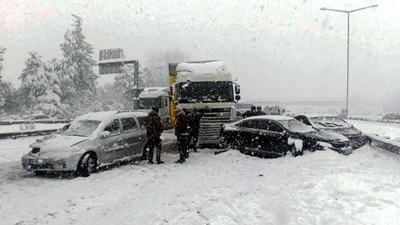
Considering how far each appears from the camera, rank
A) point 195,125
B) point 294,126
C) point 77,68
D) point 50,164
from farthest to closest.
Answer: point 77,68 < point 195,125 < point 294,126 < point 50,164

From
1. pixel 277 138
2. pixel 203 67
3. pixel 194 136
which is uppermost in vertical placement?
pixel 203 67

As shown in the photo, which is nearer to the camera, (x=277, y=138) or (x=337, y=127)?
(x=277, y=138)

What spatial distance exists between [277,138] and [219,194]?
4970 mm

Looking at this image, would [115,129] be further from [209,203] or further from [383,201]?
[383,201]

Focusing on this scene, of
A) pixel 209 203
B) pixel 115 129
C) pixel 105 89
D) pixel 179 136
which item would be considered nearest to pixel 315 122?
pixel 179 136

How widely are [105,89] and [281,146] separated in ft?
323

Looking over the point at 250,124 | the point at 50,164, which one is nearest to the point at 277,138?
the point at 250,124

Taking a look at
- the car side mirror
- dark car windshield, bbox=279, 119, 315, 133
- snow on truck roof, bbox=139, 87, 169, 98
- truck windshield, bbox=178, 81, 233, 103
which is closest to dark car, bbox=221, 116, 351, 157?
dark car windshield, bbox=279, 119, 315, 133

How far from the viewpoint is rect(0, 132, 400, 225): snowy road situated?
5.86m

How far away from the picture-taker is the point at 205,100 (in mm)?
15164

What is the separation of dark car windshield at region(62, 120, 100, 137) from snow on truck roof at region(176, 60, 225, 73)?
652 cm

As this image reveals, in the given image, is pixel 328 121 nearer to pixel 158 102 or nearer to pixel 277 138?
pixel 277 138

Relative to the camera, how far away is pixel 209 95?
601 inches

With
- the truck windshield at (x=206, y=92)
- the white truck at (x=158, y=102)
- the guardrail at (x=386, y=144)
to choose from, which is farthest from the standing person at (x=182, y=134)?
the white truck at (x=158, y=102)
